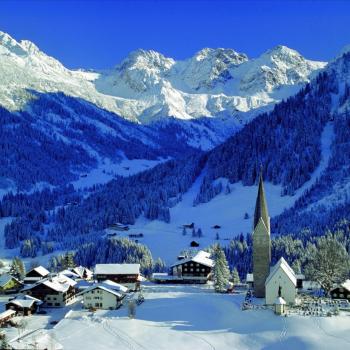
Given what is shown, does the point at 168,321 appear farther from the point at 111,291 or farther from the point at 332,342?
the point at 332,342

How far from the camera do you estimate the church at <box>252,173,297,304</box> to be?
91312mm

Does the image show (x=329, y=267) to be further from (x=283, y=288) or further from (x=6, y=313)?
(x=6, y=313)

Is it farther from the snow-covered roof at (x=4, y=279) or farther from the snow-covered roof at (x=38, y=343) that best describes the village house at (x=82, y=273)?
the snow-covered roof at (x=38, y=343)

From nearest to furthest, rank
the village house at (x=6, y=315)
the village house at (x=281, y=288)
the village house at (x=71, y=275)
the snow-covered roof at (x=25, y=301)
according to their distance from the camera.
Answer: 1. the village house at (x=6, y=315)
2. the village house at (x=281, y=288)
3. the snow-covered roof at (x=25, y=301)
4. the village house at (x=71, y=275)

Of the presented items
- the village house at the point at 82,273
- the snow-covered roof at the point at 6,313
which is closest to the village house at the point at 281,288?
the snow-covered roof at the point at 6,313

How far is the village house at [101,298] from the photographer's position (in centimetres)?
9619

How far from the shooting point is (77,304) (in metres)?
102

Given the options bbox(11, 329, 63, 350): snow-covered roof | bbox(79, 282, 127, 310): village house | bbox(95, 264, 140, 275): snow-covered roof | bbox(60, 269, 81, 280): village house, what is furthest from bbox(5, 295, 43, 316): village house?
bbox(60, 269, 81, 280): village house

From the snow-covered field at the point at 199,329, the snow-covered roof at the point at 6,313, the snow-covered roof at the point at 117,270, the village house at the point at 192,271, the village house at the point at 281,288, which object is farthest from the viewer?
the village house at the point at 192,271

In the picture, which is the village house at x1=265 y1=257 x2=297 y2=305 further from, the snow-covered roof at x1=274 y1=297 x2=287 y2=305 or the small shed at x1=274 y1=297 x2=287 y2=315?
the small shed at x1=274 y1=297 x2=287 y2=315

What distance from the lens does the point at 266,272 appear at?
100562 mm

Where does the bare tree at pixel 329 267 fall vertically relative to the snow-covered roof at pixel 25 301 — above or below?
above

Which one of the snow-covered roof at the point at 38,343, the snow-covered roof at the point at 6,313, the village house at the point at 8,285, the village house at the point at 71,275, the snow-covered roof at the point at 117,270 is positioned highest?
the snow-covered roof at the point at 117,270

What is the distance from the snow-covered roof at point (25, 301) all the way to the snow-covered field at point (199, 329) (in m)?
7.87
